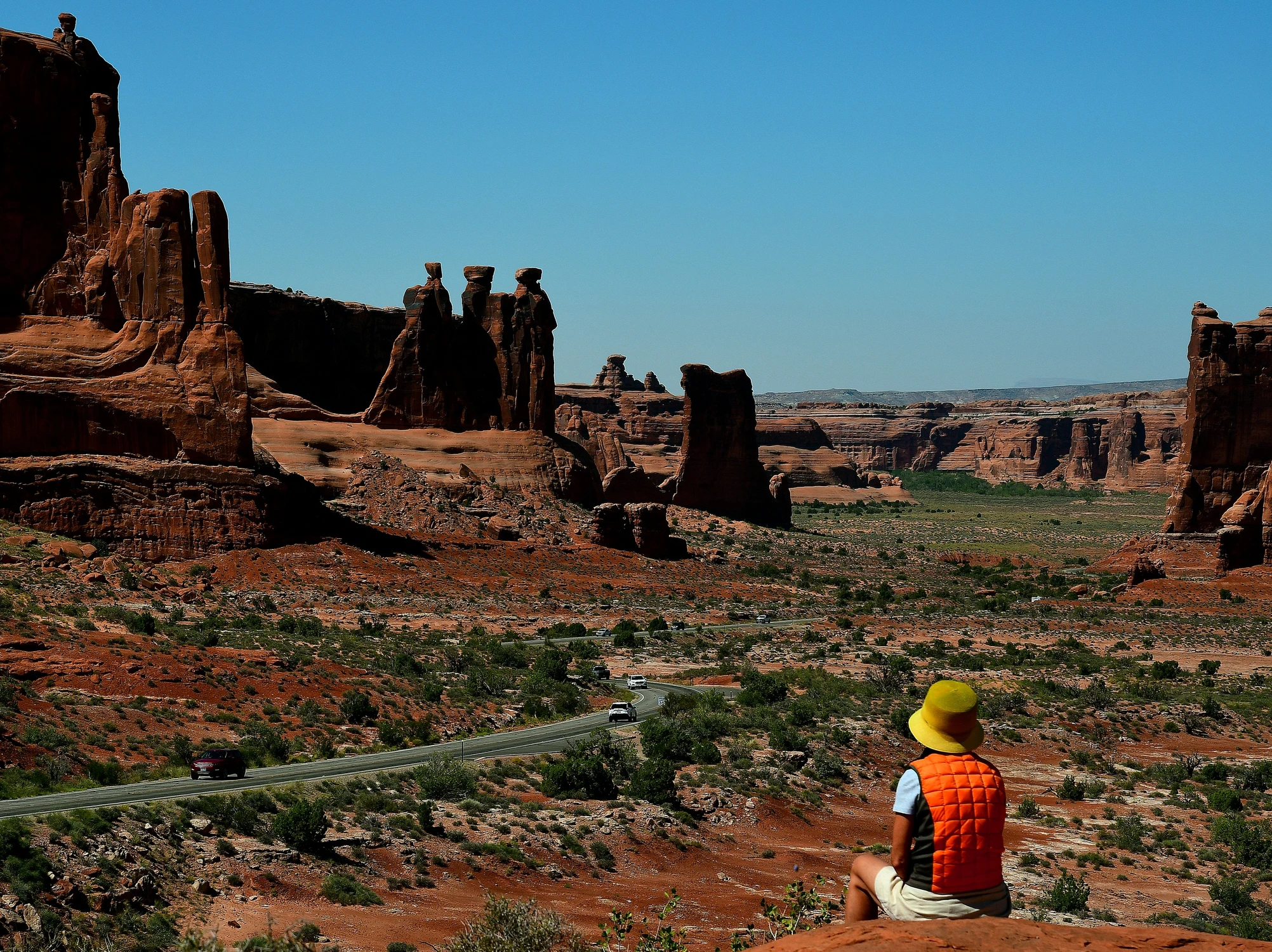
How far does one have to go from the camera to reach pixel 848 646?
5281cm

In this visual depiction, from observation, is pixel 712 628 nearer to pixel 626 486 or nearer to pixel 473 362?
pixel 626 486

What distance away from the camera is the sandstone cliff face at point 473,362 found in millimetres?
74188

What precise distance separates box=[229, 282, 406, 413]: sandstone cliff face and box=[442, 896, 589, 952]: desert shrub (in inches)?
2798

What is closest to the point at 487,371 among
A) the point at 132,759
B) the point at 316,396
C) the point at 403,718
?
the point at 316,396

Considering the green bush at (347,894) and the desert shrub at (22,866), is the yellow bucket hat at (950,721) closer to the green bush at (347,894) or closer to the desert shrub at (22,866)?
the desert shrub at (22,866)

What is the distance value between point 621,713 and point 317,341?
58075mm

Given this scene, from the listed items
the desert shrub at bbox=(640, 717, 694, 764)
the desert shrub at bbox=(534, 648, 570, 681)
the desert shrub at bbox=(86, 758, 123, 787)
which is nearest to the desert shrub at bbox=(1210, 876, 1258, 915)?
the desert shrub at bbox=(640, 717, 694, 764)

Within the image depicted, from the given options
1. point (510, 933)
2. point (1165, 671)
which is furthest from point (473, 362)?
point (510, 933)

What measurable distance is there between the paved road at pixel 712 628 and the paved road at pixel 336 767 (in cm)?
935

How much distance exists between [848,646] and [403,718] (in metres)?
23.6

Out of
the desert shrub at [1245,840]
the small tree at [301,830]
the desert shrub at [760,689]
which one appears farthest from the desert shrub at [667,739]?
the desert shrub at [1245,840]

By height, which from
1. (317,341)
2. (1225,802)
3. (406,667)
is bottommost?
(1225,802)

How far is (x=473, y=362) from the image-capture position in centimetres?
7912

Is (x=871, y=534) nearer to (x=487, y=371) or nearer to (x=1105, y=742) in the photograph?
(x=487, y=371)
